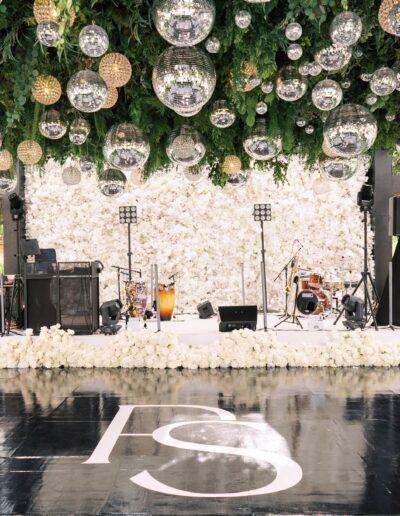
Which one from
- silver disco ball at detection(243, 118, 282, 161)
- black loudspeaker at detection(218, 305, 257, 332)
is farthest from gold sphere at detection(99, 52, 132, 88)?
black loudspeaker at detection(218, 305, 257, 332)

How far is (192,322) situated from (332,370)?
3453 millimetres

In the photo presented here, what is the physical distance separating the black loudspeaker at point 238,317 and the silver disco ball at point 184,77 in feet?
18.3

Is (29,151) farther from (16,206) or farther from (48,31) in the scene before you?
(16,206)

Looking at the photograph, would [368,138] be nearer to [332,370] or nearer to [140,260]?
[332,370]

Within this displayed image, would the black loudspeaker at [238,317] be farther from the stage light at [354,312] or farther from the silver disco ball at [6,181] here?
the silver disco ball at [6,181]

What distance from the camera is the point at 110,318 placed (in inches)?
304

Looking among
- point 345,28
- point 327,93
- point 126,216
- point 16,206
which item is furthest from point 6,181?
point 126,216

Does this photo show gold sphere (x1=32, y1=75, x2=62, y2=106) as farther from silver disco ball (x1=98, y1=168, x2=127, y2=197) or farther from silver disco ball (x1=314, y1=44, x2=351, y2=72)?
silver disco ball (x1=314, y1=44, x2=351, y2=72)

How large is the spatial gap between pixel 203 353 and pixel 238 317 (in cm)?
166

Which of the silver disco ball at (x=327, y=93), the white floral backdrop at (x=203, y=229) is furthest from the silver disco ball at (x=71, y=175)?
the white floral backdrop at (x=203, y=229)

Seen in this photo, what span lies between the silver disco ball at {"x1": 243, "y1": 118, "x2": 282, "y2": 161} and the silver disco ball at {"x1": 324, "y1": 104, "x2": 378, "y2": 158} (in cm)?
51

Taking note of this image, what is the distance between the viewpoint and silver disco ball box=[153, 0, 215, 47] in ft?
5.81

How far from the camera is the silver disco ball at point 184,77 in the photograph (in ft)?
6.53

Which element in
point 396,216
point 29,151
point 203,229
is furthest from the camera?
point 203,229
